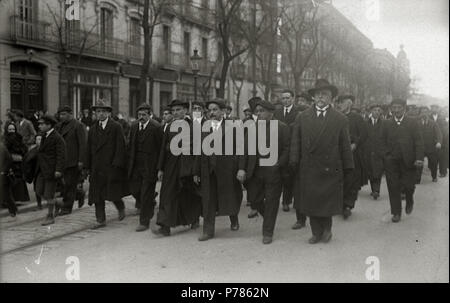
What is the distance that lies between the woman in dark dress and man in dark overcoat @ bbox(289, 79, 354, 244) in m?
→ 4.92

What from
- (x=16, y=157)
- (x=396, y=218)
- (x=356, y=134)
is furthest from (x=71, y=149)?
(x=396, y=218)

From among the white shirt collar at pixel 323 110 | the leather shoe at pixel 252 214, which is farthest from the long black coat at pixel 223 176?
the leather shoe at pixel 252 214

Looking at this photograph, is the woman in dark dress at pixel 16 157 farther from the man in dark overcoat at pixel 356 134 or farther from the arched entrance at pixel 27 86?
the arched entrance at pixel 27 86

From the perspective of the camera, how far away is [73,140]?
28.3 feet

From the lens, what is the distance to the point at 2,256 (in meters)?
6.12

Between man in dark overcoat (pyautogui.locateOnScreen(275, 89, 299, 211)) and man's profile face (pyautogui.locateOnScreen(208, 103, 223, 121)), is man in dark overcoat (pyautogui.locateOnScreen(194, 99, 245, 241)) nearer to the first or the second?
man's profile face (pyautogui.locateOnScreen(208, 103, 223, 121))

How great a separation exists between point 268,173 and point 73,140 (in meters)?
3.45

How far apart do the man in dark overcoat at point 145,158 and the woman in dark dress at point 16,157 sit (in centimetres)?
237

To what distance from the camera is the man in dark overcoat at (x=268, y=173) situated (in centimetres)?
689

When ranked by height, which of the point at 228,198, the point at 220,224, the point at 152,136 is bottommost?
the point at 220,224

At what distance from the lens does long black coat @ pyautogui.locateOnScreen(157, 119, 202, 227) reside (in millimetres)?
7219

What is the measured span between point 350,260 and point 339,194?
103cm
